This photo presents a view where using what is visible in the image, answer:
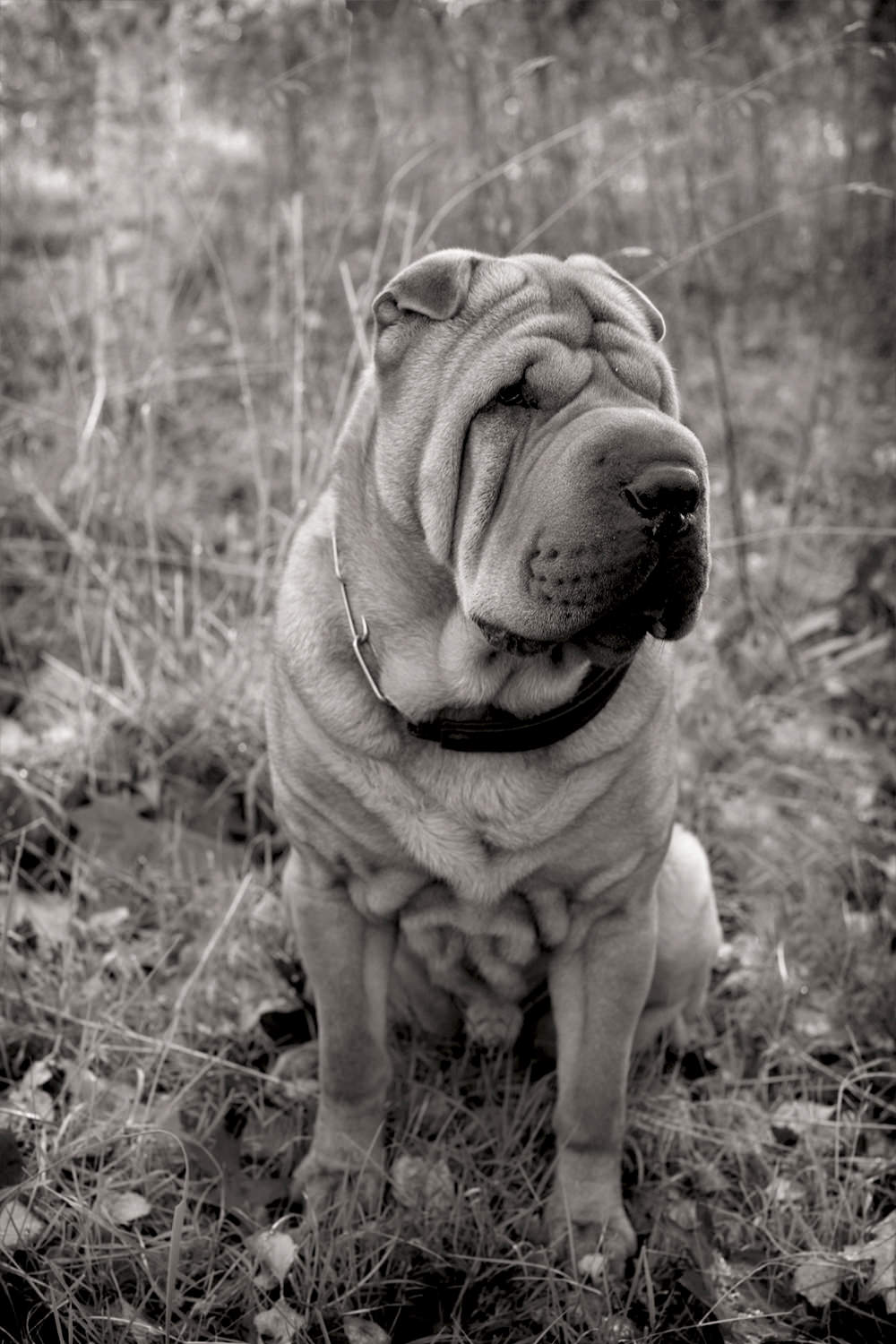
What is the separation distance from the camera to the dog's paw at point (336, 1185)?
89.1 inches

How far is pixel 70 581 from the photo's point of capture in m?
3.65

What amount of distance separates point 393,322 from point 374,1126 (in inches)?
62.8

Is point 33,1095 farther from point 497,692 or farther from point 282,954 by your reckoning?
point 497,692

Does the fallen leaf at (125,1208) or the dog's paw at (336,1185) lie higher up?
the fallen leaf at (125,1208)

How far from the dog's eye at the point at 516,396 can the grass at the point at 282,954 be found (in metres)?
1.20

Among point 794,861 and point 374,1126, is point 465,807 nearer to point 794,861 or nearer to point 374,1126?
point 374,1126

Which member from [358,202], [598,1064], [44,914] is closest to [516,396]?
[598,1064]

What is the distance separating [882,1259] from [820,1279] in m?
0.12

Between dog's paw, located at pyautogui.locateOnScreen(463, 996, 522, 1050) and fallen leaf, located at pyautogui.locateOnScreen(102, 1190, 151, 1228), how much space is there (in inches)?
30.1

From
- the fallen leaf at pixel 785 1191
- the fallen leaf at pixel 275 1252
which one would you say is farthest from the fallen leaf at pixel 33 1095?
the fallen leaf at pixel 785 1191

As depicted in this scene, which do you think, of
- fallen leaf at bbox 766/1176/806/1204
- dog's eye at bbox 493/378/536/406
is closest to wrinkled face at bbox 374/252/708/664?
dog's eye at bbox 493/378/536/406

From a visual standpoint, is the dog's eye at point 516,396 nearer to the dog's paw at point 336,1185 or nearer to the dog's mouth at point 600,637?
the dog's mouth at point 600,637

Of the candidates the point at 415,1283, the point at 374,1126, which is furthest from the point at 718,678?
the point at 415,1283

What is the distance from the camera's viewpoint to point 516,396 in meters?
1.99
